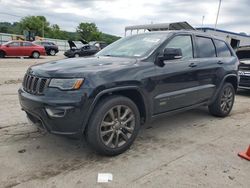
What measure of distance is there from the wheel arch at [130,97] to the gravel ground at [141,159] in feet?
1.70

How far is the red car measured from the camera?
2188cm

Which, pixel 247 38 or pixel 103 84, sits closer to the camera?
pixel 103 84

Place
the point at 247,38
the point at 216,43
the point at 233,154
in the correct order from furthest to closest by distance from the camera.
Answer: the point at 247,38 → the point at 216,43 → the point at 233,154

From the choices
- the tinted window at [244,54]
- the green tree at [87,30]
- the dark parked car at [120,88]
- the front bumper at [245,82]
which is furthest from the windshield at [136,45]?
the green tree at [87,30]

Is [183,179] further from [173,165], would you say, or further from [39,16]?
[39,16]

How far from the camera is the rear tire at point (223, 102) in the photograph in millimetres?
5723

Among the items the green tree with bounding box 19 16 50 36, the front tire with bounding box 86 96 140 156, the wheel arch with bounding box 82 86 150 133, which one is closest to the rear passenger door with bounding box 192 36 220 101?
the wheel arch with bounding box 82 86 150 133

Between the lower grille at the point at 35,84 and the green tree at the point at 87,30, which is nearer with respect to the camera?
the lower grille at the point at 35,84

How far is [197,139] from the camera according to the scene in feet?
14.9

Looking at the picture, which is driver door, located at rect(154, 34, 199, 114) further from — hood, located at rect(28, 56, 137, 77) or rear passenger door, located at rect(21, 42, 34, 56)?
rear passenger door, located at rect(21, 42, 34, 56)

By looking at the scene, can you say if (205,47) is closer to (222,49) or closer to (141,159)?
(222,49)

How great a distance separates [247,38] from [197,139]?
106 feet

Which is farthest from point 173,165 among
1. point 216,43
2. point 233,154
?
point 216,43

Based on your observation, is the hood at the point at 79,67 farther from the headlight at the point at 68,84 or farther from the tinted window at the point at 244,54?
Answer: the tinted window at the point at 244,54
